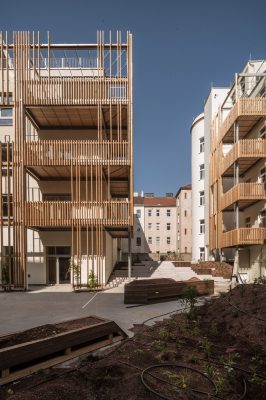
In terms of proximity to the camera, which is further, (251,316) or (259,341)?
(251,316)

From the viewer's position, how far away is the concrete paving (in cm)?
1112

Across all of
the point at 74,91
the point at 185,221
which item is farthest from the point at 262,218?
the point at 185,221

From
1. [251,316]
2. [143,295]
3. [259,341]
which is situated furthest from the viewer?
[143,295]

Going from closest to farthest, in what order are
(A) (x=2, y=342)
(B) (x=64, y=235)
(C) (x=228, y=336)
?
(A) (x=2, y=342)
(C) (x=228, y=336)
(B) (x=64, y=235)

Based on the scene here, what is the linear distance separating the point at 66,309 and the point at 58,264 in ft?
30.1

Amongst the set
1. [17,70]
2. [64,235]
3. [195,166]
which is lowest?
[64,235]

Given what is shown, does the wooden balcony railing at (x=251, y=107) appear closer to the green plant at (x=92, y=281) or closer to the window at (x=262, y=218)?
the window at (x=262, y=218)

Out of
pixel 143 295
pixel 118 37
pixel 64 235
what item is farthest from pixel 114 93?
pixel 143 295

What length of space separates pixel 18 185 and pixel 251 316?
16.0 meters

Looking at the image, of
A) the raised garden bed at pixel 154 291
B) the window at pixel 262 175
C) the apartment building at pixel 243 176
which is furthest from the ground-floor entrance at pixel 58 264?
the window at pixel 262 175

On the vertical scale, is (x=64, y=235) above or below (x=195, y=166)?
below

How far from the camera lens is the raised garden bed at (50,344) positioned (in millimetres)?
6043

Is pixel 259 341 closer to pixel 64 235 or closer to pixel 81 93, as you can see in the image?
pixel 64 235

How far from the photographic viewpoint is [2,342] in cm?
684
